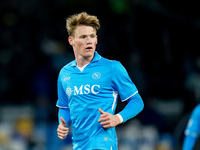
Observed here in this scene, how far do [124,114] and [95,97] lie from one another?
32 cm

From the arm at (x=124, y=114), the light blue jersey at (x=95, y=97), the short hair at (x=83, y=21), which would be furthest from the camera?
the short hair at (x=83, y=21)

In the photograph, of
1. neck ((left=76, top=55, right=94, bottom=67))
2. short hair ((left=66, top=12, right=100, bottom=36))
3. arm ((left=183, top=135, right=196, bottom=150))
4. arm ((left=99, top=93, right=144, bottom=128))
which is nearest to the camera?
arm ((left=99, top=93, right=144, bottom=128))

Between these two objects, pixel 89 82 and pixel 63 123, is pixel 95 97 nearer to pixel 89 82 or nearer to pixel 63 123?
pixel 89 82

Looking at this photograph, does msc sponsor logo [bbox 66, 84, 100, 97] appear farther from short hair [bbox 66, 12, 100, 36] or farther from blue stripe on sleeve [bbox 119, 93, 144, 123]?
short hair [bbox 66, 12, 100, 36]

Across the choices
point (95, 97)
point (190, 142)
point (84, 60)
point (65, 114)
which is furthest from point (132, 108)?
point (190, 142)

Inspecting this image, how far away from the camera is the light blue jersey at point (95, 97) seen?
13.7 feet

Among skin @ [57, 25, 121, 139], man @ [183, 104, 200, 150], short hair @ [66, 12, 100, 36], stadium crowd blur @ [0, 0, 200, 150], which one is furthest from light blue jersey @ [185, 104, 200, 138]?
stadium crowd blur @ [0, 0, 200, 150]

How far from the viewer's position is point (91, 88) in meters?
4.24

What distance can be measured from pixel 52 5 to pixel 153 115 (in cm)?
488

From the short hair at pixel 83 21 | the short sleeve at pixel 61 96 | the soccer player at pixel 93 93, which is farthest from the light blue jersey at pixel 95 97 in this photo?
the short hair at pixel 83 21

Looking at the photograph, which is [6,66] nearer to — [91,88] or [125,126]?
[125,126]

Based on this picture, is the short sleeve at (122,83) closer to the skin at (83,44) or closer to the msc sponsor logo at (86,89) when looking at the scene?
the msc sponsor logo at (86,89)

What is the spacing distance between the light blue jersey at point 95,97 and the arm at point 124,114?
0.23 ft

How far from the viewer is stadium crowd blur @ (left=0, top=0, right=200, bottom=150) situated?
1076 cm
